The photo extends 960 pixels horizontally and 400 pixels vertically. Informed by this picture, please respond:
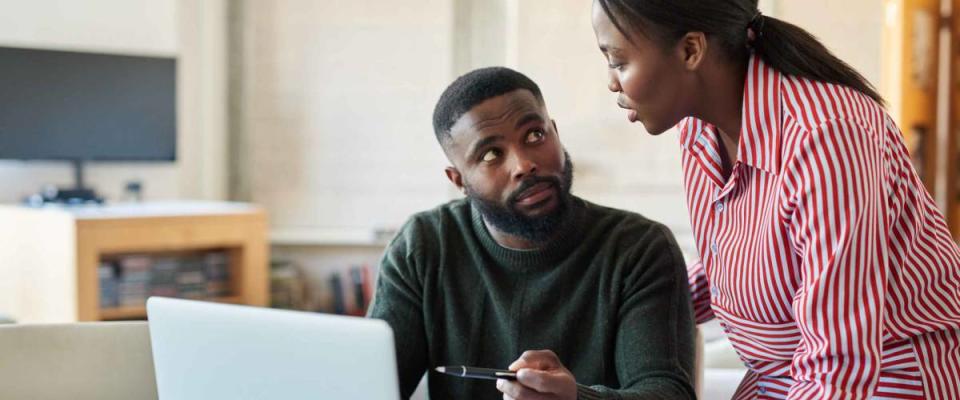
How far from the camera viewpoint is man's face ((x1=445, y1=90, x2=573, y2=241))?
1.35m

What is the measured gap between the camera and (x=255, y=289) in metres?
4.18

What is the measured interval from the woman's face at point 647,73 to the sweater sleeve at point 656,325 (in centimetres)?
32

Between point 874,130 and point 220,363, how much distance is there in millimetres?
624

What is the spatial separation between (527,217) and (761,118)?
15.8 inches

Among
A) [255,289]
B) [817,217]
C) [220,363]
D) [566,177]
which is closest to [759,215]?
[817,217]

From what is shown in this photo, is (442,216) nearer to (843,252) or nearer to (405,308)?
(405,308)

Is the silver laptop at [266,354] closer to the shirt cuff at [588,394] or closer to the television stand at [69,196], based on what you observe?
the shirt cuff at [588,394]

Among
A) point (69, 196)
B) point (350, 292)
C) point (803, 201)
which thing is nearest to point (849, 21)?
point (350, 292)

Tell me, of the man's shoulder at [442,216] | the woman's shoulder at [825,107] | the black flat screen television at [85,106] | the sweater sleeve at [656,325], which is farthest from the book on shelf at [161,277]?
the woman's shoulder at [825,107]

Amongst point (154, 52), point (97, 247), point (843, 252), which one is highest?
point (154, 52)

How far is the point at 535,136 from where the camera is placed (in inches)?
54.1

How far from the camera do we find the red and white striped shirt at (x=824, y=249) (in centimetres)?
92

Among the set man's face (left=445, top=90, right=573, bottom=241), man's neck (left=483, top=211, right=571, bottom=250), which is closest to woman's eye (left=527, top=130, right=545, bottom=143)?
man's face (left=445, top=90, right=573, bottom=241)

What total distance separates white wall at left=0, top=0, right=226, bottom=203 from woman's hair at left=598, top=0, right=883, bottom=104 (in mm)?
3395
